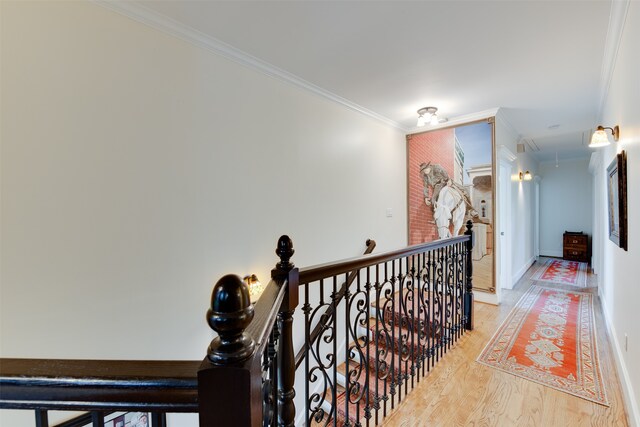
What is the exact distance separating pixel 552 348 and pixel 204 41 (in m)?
4.03

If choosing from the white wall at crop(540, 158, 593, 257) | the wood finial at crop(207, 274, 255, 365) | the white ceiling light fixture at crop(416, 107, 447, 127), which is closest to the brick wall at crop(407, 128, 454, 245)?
the white ceiling light fixture at crop(416, 107, 447, 127)

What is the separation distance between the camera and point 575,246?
22.2 ft

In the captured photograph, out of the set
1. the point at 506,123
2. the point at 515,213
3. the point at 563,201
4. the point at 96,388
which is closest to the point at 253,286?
the point at 96,388

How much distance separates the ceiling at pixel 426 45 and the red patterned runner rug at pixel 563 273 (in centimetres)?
310

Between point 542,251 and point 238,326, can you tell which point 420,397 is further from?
point 542,251

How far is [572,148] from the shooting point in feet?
19.5

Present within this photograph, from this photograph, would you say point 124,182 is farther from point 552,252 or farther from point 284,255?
point 552,252

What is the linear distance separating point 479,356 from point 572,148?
596 centimetres

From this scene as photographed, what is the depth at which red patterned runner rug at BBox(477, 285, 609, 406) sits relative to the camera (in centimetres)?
209

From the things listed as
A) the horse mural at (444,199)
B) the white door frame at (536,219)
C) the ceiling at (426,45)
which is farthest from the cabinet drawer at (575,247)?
the horse mural at (444,199)

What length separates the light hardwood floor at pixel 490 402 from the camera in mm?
1714

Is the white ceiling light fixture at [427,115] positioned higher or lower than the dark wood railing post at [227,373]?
higher

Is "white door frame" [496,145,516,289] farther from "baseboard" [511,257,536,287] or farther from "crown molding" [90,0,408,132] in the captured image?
"crown molding" [90,0,408,132]

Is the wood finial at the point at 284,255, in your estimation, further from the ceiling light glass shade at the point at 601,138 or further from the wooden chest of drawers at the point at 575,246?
the wooden chest of drawers at the point at 575,246
